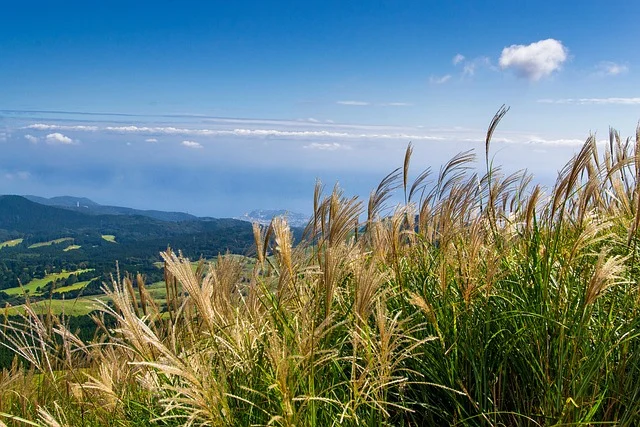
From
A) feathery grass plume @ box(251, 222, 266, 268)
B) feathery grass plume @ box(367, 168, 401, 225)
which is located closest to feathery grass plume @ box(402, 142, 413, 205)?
feathery grass plume @ box(367, 168, 401, 225)

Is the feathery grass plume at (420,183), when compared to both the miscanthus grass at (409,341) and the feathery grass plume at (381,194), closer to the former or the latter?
the feathery grass plume at (381,194)

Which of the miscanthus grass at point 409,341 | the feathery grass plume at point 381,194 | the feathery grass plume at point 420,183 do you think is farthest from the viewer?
the feathery grass plume at point 420,183

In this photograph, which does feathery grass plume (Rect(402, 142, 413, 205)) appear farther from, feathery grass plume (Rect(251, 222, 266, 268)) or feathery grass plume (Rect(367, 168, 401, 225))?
feathery grass plume (Rect(251, 222, 266, 268))

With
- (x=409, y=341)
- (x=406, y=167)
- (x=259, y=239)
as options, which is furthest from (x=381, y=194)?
(x=409, y=341)

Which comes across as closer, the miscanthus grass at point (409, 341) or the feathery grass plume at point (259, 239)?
the miscanthus grass at point (409, 341)

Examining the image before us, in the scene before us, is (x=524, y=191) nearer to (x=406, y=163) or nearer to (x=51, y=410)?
(x=406, y=163)

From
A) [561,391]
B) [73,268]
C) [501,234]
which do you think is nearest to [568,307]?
[561,391]

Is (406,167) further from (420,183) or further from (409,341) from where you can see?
(409,341)

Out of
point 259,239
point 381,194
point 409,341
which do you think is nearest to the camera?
point 409,341

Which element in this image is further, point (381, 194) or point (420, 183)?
point (420, 183)

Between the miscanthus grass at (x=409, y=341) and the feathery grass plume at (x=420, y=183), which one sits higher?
the feathery grass plume at (x=420, y=183)

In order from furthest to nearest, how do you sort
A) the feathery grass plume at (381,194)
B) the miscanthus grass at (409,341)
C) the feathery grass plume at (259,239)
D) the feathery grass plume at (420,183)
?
the feathery grass plume at (420,183), the feathery grass plume at (381,194), the feathery grass plume at (259,239), the miscanthus grass at (409,341)

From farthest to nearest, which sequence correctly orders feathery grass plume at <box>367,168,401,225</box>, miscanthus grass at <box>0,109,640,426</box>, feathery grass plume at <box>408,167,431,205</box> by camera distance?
feathery grass plume at <box>408,167,431,205</box> < feathery grass plume at <box>367,168,401,225</box> < miscanthus grass at <box>0,109,640,426</box>

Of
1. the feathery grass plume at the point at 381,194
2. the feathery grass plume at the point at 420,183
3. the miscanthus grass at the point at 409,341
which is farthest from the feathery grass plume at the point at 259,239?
the feathery grass plume at the point at 420,183
